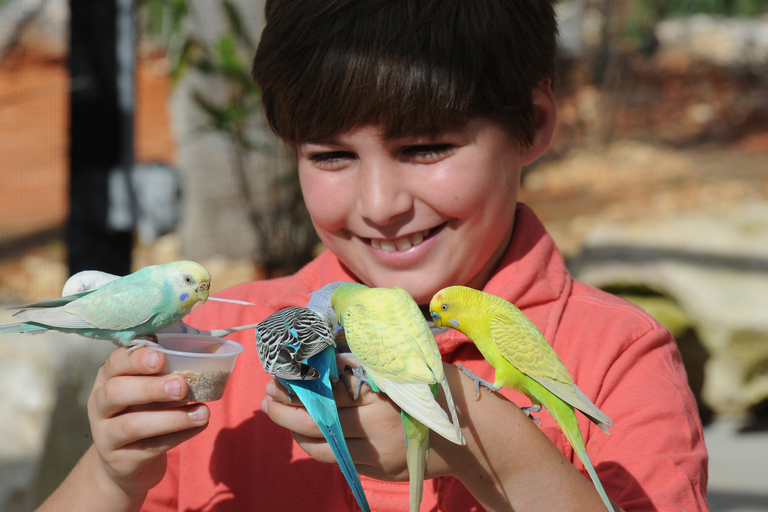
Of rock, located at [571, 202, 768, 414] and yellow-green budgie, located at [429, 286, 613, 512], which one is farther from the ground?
yellow-green budgie, located at [429, 286, 613, 512]

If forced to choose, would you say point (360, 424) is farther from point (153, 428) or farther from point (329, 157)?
point (329, 157)

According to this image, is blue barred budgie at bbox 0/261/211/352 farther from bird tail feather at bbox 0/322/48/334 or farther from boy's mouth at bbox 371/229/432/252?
boy's mouth at bbox 371/229/432/252

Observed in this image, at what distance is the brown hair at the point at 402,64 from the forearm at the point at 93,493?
2.16ft

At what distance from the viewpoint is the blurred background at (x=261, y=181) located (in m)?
2.69

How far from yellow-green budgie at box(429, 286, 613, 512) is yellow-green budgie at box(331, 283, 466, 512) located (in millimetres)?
120

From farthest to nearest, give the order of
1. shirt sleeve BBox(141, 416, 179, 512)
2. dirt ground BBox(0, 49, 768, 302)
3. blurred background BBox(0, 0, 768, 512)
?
dirt ground BBox(0, 49, 768, 302) < blurred background BBox(0, 0, 768, 512) < shirt sleeve BBox(141, 416, 179, 512)

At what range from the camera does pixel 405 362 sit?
0.93 metres

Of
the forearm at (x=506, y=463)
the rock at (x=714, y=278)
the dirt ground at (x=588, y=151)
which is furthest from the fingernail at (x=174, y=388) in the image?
the dirt ground at (x=588, y=151)

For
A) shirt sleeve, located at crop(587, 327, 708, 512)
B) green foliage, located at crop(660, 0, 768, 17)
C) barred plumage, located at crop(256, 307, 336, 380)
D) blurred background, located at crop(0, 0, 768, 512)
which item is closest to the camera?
barred plumage, located at crop(256, 307, 336, 380)

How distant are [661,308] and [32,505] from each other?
9.40ft

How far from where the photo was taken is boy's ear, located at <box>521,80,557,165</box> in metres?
1.35

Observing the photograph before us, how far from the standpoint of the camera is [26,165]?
7371 millimetres

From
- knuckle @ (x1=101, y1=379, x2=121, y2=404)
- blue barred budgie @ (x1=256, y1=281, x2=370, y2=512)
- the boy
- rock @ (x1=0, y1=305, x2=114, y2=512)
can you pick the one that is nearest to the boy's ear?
the boy

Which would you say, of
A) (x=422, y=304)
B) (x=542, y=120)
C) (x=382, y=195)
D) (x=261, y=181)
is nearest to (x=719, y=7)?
(x=261, y=181)
